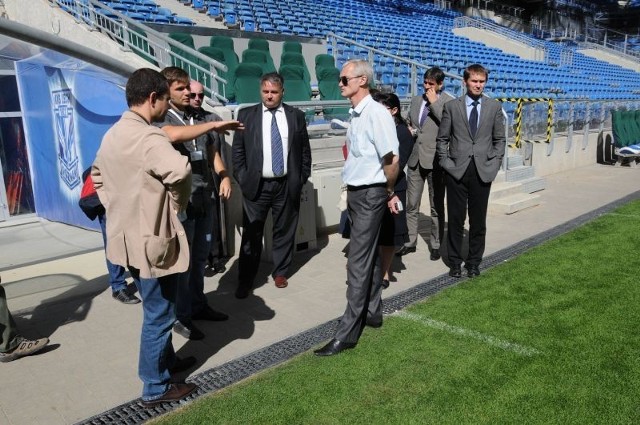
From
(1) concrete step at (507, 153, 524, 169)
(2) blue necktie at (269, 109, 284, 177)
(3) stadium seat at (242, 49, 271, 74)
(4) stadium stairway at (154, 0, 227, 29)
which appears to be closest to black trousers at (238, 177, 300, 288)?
(2) blue necktie at (269, 109, 284, 177)

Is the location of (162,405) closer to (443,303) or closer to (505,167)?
(443,303)

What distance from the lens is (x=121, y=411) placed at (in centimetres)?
307

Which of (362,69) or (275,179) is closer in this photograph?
(362,69)

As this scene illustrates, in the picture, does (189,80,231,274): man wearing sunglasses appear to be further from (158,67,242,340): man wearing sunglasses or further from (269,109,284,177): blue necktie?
(269,109,284,177): blue necktie

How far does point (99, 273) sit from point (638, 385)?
15.7ft

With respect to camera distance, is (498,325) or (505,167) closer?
(498,325)

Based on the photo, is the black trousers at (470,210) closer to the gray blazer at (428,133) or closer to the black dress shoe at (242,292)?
the gray blazer at (428,133)

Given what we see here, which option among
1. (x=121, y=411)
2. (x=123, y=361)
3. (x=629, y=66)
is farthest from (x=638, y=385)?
(x=629, y=66)

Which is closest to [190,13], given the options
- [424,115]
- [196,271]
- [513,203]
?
[513,203]

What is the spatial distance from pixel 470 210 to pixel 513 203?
3.30 meters

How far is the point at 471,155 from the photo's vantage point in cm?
504

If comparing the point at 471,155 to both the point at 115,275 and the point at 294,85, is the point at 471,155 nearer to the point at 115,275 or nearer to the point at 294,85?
the point at 115,275

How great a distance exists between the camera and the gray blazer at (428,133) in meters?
5.63

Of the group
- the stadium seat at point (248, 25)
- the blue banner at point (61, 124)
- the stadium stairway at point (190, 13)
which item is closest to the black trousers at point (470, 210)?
the blue banner at point (61, 124)
